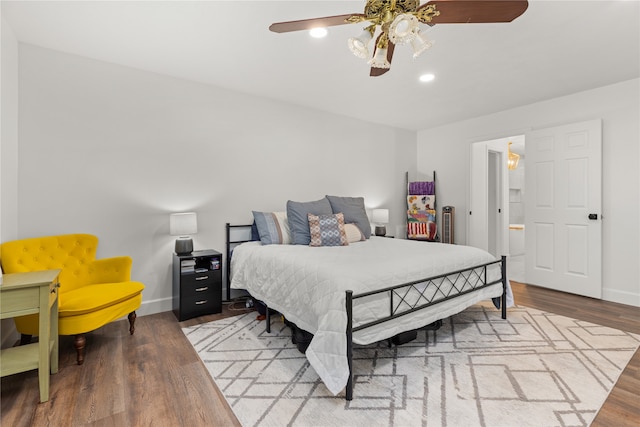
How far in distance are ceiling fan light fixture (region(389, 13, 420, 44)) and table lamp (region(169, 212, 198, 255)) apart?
2528 mm

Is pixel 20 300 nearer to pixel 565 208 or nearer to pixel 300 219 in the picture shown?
pixel 300 219

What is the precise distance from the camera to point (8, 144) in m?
2.44

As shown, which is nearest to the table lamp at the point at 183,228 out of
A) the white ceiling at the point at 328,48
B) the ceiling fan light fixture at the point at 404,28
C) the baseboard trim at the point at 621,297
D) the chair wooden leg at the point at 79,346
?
the chair wooden leg at the point at 79,346

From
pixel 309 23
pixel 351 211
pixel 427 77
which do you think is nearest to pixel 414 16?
pixel 309 23

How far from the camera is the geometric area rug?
1.70 meters

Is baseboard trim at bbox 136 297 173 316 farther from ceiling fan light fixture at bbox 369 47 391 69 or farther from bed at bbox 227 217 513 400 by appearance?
ceiling fan light fixture at bbox 369 47 391 69

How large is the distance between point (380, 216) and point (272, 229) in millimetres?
2084

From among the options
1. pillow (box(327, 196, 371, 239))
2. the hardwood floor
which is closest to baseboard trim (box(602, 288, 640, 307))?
the hardwood floor

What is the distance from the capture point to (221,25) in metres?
2.40

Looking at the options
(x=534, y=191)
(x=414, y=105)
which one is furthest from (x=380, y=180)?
(x=534, y=191)

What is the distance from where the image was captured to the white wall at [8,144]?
2330 mm

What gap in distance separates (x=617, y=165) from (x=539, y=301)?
6.16ft

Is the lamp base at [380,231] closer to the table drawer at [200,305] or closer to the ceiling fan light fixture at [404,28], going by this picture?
the table drawer at [200,305]

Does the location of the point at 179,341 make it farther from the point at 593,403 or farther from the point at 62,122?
the point at 593,403
